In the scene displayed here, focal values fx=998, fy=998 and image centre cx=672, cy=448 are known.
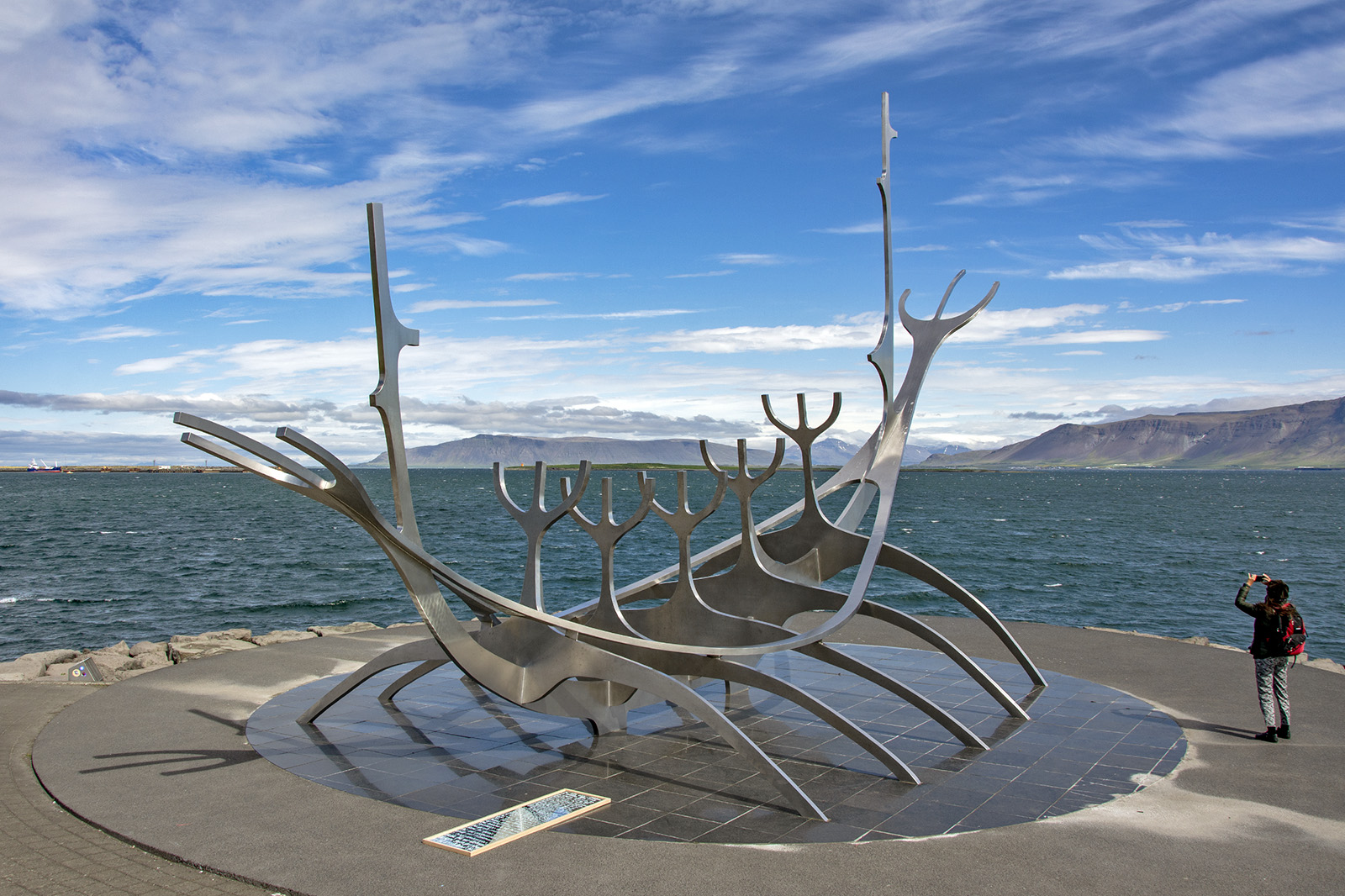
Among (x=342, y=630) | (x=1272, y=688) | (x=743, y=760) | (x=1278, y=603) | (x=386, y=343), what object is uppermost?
(x=386, y=343)

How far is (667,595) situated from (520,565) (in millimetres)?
32303

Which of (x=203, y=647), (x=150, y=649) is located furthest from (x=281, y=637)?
(x=150, y=649)

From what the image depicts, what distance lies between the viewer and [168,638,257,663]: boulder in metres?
15.7

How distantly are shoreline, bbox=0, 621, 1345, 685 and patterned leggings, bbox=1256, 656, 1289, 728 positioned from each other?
3.41m

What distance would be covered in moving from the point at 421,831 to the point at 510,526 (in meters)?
61.2

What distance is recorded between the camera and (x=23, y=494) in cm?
11919

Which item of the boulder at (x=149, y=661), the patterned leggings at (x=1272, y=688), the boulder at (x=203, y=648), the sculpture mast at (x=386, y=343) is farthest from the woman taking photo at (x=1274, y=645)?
the boulder at (x=149, y=661)

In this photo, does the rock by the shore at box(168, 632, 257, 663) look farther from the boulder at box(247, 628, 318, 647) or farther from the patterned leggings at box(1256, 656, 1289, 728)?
the patterned leggings at box(1256, 656, 1289, 728)

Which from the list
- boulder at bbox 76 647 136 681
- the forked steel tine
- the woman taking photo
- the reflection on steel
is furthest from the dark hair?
boulder at bbox 76 647 136 681

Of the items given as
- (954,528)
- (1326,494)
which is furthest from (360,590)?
(1326,494)

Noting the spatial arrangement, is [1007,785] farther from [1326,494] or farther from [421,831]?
[1326,494]

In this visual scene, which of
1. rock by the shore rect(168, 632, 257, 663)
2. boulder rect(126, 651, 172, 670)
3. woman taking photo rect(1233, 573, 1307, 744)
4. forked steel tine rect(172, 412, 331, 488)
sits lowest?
boulder rect(126, 651, 172, 670)

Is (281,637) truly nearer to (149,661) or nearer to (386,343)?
(149,661)

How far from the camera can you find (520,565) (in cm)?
4497
